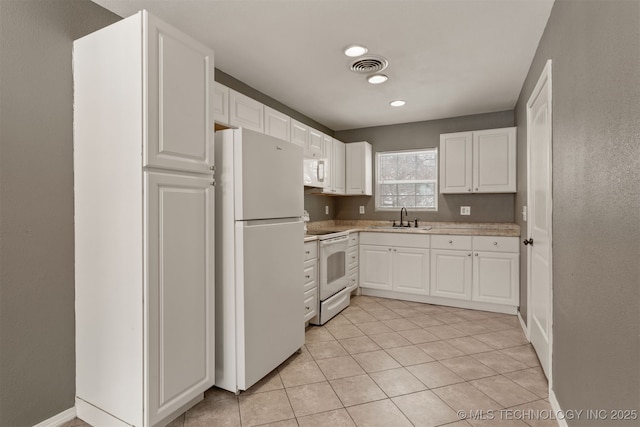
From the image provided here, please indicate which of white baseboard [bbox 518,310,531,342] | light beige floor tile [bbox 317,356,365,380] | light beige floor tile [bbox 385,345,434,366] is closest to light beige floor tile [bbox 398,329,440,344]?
light beige floor tile [bbox 385,345,434,366]

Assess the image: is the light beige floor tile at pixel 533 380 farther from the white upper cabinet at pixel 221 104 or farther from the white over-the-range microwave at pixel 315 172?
the white upper cabinet at pixel 221 104

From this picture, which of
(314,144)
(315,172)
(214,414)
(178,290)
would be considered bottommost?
(214,414)

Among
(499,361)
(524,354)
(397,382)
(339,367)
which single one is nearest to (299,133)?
(339,367)

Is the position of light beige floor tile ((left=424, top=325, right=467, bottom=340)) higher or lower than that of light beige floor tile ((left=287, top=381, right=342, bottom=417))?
higher

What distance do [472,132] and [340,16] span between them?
2546 millimetres

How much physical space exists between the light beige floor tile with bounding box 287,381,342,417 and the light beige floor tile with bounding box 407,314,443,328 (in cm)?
149

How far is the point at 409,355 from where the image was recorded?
264cm

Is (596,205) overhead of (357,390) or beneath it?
overhead

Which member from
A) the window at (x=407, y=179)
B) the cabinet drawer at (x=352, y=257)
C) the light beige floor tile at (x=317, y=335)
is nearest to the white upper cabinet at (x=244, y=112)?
the cabinet drawer at (x=352, y=257)

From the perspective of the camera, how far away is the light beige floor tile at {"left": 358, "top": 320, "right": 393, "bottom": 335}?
10.3 feet

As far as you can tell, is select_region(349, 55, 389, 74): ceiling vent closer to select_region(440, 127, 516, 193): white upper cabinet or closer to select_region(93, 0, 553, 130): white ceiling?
select_region(93, 0, 553, 130): white ceiling

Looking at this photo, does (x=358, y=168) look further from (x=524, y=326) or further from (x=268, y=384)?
(x=268, y=384)

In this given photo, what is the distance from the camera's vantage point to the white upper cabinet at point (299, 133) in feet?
12.0

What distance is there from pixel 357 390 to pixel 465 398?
2.18ft
